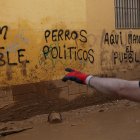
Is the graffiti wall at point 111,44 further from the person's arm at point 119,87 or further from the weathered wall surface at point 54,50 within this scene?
the person's arm at point 119,87

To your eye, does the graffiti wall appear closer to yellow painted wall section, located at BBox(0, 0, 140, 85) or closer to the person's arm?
yellow painted wall section, located at BBox(0, 0, 140, 85)

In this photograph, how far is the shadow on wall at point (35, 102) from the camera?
8117 millimetres

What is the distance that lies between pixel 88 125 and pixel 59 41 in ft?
6.86

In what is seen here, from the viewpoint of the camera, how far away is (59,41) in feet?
29.3

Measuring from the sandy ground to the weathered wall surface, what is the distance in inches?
12.4

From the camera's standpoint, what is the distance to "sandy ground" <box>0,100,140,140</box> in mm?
6965

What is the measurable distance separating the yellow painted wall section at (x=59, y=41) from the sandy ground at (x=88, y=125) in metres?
0.86

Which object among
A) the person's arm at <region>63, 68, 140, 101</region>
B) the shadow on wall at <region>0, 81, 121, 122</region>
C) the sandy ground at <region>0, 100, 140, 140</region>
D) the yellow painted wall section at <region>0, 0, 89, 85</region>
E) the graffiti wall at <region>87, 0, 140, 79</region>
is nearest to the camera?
the person's arm at <region>63, 68, 140, 101</region>

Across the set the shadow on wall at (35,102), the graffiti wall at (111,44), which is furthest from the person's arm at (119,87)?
the graffiti wall at (111,44)

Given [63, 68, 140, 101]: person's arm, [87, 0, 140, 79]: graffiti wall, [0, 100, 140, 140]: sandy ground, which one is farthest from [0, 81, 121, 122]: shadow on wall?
[63, 68, 140, 101]: person's arm

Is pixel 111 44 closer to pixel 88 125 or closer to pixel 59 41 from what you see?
pixel 59 41

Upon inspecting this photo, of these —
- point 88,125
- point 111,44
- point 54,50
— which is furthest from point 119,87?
point 111,44

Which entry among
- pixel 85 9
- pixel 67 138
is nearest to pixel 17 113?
pixel 67 138

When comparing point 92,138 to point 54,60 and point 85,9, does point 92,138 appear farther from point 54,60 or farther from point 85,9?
point 85,9
